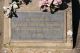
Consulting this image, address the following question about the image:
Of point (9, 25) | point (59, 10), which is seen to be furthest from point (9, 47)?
point (59, 10)

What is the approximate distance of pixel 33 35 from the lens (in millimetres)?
5133

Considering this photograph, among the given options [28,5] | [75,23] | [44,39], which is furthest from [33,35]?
[75,23]

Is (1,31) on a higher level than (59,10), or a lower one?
lower

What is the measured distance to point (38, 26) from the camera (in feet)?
16.9

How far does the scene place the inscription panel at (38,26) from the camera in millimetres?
5121

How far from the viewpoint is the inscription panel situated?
512 cm

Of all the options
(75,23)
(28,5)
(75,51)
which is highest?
(28,5)

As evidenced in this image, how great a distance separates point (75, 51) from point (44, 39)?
0.57 meters

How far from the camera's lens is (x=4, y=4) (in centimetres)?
537

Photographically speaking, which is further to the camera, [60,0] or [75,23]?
[75,23]

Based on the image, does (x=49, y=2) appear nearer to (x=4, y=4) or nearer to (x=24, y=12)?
(x=24, y=12)

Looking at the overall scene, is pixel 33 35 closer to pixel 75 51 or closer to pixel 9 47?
pixel 9 47

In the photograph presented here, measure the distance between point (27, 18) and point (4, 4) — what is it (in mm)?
521

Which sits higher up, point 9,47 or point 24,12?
point 24,12
